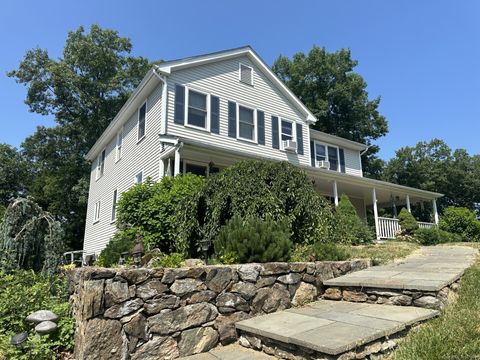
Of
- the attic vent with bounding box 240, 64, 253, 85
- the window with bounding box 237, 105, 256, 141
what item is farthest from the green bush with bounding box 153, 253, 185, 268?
the attic vent with bounding box 240, 64, 253, 85

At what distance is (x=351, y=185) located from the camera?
1636 centimetres

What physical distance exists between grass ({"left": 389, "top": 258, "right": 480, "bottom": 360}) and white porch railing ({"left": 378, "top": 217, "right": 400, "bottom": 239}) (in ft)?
38.2

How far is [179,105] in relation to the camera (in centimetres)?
1248

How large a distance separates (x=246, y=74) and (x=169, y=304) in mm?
12814

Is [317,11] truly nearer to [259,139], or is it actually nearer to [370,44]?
[370,44]

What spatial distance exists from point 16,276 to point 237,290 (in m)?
3.59

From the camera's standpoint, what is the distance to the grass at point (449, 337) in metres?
2.88

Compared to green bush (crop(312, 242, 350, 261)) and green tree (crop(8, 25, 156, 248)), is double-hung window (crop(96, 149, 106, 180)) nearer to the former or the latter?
green tree (crop(8, 25, 156, 248))

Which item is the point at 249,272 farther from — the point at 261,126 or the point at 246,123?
the point at 261,126

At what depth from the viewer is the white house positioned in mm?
12023

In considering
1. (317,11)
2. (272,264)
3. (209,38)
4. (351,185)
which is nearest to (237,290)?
(272,264)

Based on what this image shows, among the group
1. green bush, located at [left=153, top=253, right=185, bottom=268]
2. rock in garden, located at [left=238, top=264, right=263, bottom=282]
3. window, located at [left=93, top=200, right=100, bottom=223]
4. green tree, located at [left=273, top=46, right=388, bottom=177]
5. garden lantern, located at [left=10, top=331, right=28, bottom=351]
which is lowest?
garden lantern, located at [left=10, top=331, right=28, bottom=351]

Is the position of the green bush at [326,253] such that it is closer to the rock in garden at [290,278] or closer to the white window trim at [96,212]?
the rock in garden at [290,278]

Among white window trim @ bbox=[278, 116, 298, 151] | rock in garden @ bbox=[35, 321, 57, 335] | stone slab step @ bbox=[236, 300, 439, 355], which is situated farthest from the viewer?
white window trim @ bbox=[278, 116, 298, 151]
